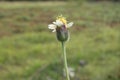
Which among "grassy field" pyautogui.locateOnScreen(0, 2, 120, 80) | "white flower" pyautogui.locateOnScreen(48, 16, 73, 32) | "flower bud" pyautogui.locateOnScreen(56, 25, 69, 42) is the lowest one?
"grassy field" pyautogui.locateOnScreen(0, 2, 120, 80)

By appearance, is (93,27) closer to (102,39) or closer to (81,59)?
(102,39)

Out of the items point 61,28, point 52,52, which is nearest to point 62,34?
point 61,28

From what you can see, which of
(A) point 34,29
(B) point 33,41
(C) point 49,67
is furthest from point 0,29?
(C) point 49,67

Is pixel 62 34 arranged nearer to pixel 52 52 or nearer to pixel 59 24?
pixel 59 24

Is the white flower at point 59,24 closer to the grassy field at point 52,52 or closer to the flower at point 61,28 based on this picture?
the flower at point 61,28

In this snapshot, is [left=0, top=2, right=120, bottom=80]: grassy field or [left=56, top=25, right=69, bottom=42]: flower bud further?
[left=0, top=2, right=120, bottom=80]: grassy field

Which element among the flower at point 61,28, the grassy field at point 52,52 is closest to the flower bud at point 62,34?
the flower at point 61,28

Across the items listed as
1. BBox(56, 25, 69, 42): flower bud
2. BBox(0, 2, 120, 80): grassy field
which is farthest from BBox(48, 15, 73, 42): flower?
BBox(0, 2, 120, 80): grassy field

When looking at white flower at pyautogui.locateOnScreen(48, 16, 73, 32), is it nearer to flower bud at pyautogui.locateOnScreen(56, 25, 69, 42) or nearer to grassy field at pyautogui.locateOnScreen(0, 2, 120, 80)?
flower bud at pyautogui.locateOnScreen(56, 25, 69, 42)

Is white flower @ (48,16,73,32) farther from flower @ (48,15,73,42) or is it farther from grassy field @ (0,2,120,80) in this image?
grassy field @ (0,2,120,80)

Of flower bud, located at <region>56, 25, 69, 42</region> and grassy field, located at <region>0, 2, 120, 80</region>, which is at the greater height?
flower bud, located at <region>56, 25, 69, 42</region>
